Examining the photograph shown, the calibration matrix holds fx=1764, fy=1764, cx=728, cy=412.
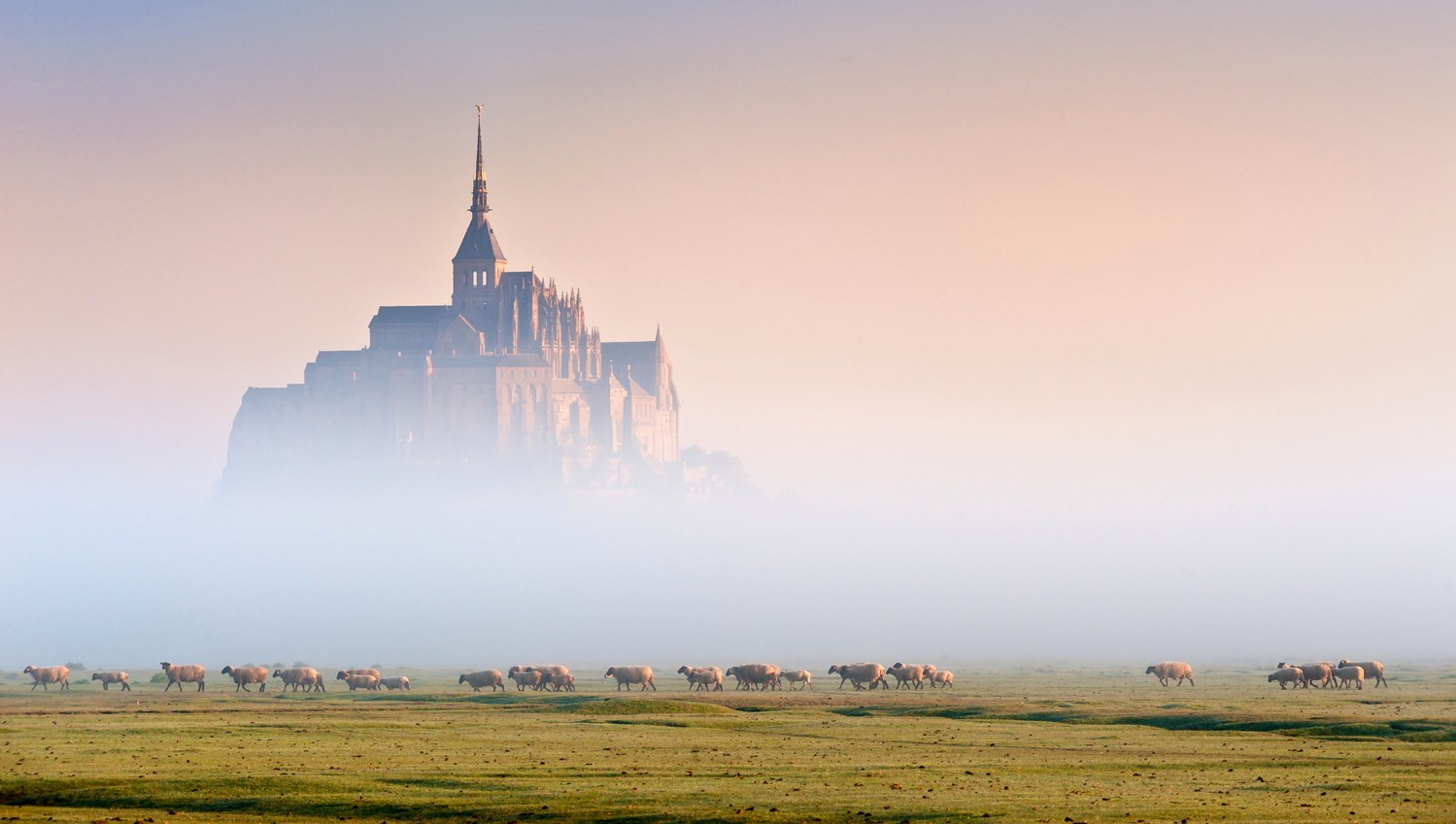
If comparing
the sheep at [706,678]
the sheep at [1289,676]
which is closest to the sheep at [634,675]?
the sheep at [706,678]

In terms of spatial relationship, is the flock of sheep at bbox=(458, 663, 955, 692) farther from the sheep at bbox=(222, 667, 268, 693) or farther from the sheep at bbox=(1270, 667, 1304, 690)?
the sheep at bbox=(1270, 667, 1304, 690)

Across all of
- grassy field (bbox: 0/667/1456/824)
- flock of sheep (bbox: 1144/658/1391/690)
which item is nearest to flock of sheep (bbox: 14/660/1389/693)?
flock of sheep (bbox: 1144/658/1391/690)

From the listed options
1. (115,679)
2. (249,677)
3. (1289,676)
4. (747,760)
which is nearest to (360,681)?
(249,677)

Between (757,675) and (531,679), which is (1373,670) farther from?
(531,679)

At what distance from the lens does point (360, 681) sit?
9075 cm

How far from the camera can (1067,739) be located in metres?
52.3

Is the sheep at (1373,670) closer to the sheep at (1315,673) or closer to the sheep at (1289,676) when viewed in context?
the sheep at (1315,673)

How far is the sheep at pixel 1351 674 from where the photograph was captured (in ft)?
265

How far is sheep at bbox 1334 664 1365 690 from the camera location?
80625mm

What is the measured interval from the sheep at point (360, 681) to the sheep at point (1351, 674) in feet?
156

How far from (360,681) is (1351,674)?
4867 centimetres

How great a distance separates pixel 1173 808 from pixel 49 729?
123ft

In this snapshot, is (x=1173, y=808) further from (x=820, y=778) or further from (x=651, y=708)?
(x=651, y=708)

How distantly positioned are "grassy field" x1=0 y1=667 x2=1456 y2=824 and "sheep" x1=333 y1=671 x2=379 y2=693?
15788 millimetres
